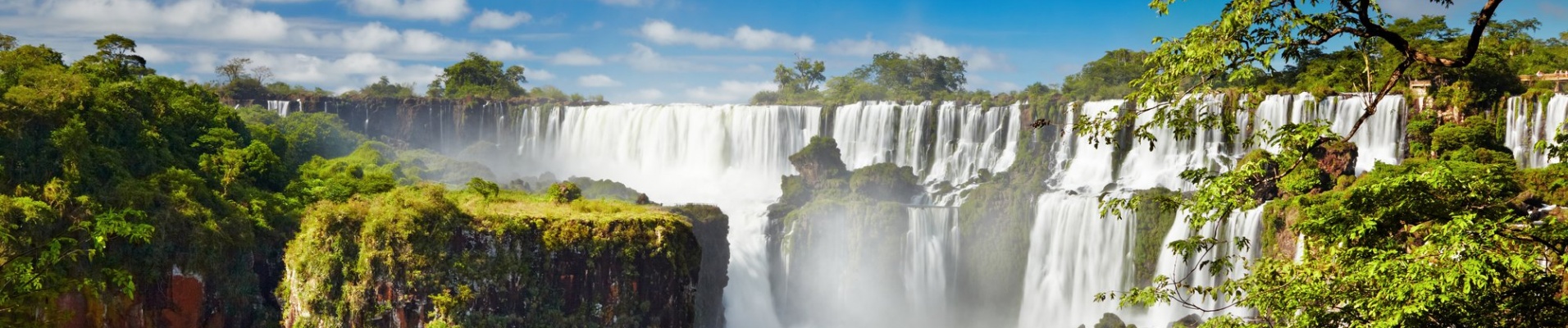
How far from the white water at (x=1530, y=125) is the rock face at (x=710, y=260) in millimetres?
20065

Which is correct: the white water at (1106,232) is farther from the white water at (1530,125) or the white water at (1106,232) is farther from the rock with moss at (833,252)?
the rock with moss at (833,252)

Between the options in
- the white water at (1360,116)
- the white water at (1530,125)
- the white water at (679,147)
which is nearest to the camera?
the white water at (1530,125)

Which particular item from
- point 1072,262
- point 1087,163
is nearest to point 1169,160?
point 1087,163

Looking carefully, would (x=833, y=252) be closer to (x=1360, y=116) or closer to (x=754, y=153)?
(x=754, y=153)

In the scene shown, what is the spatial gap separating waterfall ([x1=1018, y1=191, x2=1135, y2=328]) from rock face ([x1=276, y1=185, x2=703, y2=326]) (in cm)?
1303

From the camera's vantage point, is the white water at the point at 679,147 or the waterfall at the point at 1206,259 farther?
the white water at the point at 679,147

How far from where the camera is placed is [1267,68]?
691cm

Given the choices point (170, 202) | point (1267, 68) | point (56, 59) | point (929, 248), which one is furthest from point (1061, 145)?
point (1267, 68)

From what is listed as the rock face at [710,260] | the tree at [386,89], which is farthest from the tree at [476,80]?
the rock face at [710,260]

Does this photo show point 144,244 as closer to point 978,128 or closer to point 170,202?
point 170,202

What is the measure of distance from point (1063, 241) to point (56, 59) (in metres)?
26.5

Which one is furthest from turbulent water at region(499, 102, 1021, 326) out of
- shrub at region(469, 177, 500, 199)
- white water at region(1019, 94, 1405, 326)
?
shrub at region(469, 177, 500, 199)

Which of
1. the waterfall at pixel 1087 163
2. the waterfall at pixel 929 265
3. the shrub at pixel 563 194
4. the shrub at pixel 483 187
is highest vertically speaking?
the waterfall at pixel 1087 163

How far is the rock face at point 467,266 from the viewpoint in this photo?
68.2ft
